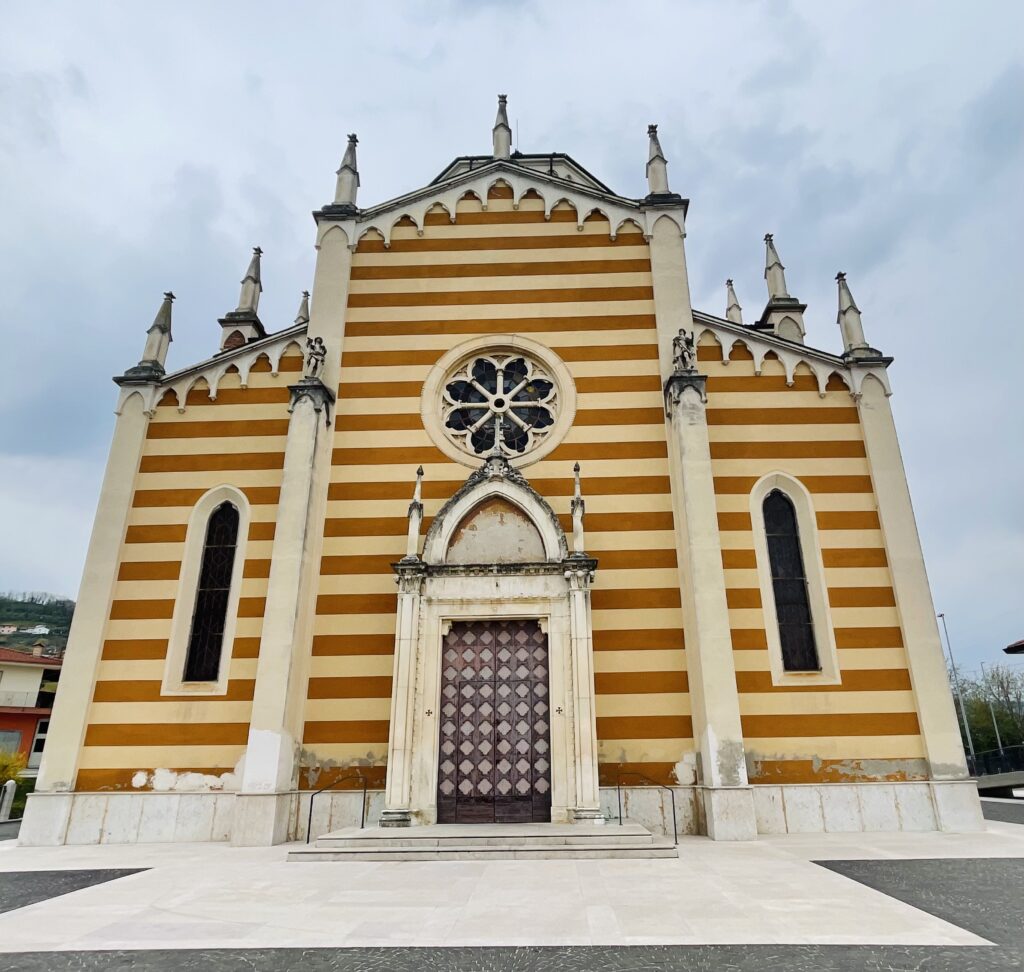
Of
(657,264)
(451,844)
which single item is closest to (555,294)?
(657,264)

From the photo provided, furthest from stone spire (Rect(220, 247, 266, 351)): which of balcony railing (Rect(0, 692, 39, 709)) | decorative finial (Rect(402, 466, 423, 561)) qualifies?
balcony railing (Rect(0, 692, 39, 709))

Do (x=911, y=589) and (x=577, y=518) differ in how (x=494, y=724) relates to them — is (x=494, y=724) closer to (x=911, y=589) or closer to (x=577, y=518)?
(x=577, y=518)

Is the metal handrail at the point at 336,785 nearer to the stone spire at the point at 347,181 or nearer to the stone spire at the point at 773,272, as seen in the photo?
the stone spire at the point at 347,181

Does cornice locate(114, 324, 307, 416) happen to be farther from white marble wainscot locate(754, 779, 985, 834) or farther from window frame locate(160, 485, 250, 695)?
white marble wainscot locate(754, 779, 985, 834)

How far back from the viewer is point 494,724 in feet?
44.1

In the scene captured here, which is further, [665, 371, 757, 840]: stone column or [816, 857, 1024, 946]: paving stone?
[665, 371, 757, 840]: stone column

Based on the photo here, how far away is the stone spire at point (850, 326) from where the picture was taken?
1628 cm

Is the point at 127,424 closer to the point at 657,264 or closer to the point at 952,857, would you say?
the point at 657,264

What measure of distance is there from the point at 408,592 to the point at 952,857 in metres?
9.77

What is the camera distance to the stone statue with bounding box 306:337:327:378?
52.9ft

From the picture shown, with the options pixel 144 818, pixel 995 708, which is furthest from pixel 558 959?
pixel 995 708

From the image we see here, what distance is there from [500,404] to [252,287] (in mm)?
9345

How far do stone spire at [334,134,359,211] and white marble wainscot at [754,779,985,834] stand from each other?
55.9 ft

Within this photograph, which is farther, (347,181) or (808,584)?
(347,181)
